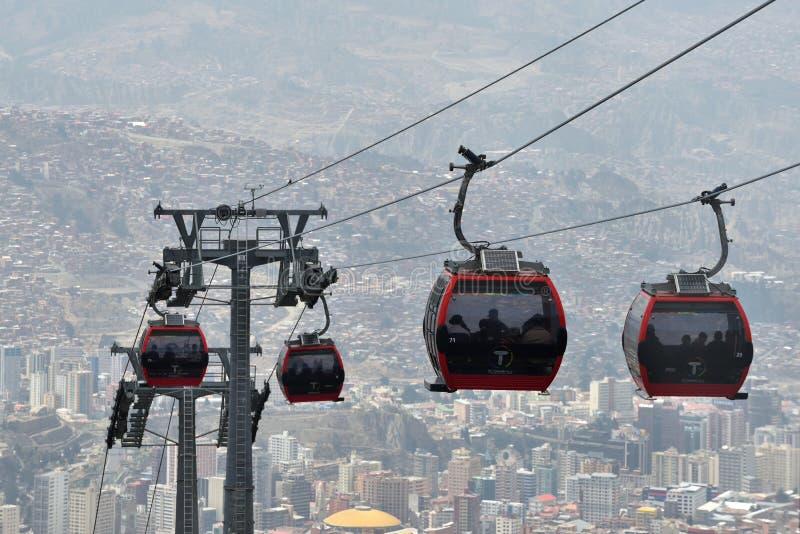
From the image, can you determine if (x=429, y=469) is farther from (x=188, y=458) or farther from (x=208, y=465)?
(x=188, y=458)

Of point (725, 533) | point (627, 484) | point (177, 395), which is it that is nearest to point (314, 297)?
point (177, 395)

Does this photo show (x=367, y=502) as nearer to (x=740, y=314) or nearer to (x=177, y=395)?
(x=177, y=395)

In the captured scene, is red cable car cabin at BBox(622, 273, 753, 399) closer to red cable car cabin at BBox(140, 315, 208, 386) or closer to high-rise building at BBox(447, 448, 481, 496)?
red cable car cabin at BBox(140, 315, 208, 386)

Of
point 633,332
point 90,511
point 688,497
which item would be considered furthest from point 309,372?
point 688,497

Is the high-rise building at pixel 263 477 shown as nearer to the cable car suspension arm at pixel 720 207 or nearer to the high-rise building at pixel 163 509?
the high-rise building at pixel 163 509

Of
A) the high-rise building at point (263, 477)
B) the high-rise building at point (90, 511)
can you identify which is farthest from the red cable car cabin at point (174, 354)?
the high-rise building at point (263, 477)

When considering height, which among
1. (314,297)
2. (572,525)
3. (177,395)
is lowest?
(572,525)
